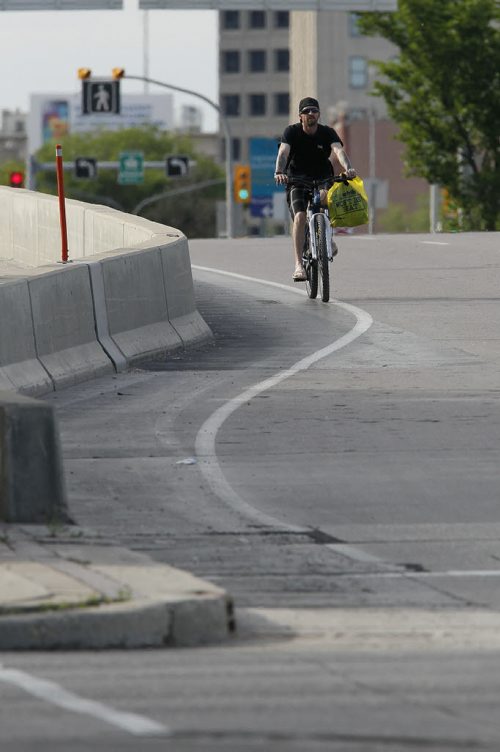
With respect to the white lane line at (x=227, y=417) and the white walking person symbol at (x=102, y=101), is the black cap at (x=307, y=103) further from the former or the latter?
the white walking person symbol at (x=102, y=101)

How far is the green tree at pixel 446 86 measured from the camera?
1972 inches

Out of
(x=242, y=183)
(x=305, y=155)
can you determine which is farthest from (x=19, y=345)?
(x=242, y=183)

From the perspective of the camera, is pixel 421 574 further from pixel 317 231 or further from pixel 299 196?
pixel 299 196

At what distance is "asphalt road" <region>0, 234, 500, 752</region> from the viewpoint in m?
5.99

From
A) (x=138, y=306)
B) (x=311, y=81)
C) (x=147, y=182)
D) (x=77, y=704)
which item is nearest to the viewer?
(x=77, y=704)

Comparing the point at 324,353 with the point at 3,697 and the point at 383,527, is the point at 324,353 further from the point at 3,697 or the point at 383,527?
the point at 3,697

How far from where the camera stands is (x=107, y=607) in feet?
24.1

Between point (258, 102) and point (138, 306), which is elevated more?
point (138, 306)

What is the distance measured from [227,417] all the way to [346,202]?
22.5ft

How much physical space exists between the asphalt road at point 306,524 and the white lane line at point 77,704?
3cm

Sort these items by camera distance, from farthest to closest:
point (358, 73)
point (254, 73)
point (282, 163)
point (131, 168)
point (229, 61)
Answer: point (229, 61) < point (254, 73) < point (358, 73) < point (131, 168) < point (282, 163)

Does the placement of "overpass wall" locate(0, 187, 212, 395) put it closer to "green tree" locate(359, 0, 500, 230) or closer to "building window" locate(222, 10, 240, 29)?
"green tree" locate(359, 0, 500, 230)

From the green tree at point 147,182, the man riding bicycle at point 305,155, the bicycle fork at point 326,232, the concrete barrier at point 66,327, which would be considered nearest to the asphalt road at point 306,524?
the concrete barrier at point 66,327

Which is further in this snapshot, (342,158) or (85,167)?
(85,167)
